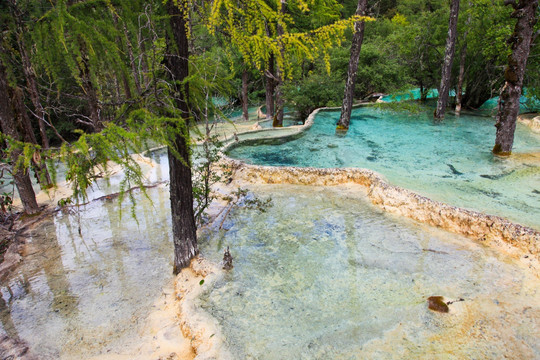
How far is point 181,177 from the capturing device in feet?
17.6

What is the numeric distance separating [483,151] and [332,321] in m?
9.21

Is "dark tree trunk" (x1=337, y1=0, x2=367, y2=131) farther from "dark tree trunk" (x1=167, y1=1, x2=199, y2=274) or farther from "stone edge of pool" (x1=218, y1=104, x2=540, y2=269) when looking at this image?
"dark tree trunk" (x1=167, y1=1, x2=199, y2=274)

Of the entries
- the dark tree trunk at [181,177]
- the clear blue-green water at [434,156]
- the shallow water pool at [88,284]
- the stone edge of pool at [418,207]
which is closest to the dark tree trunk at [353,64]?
the clear blue-green water at [434,156]

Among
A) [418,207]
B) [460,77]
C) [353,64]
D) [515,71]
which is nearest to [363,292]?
[418,207]

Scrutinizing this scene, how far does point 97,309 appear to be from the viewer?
5.18 meters

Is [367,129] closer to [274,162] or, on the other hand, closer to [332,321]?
[274,162]

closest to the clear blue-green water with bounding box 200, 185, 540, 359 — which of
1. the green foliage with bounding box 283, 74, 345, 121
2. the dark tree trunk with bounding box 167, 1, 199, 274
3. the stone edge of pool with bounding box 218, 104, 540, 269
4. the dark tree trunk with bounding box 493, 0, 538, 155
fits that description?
the stone edge of pool with bounding box 218, 104, 540, 269

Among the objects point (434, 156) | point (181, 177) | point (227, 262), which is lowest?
point (227, 262)

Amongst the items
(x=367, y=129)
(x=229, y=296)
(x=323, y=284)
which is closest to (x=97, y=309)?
(x=229, y=296)

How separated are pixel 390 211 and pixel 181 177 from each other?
14.7 feet

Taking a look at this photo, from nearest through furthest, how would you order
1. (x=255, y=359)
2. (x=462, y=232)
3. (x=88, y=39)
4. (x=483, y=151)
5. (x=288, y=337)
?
(x=88, y=39) < (x=255, y=359) < (x=288, y=337) < (x=462, y=232) < (x=483, y=151)

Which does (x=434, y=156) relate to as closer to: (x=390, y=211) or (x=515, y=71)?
(x=515, y=71)

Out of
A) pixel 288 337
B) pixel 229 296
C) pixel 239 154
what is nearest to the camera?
pixel 288 337

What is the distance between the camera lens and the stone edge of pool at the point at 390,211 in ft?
14.3
